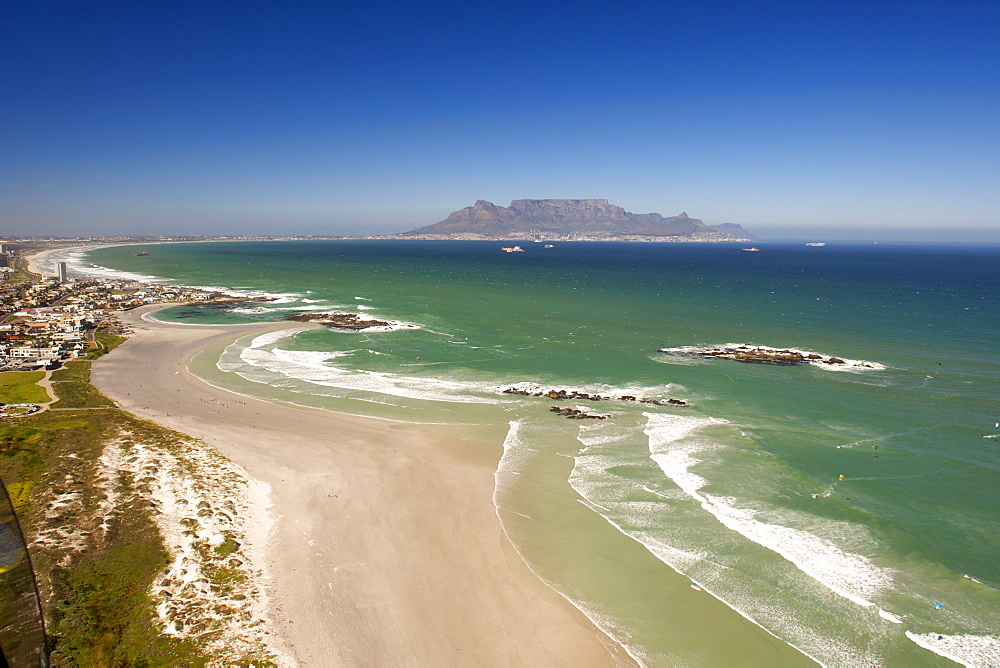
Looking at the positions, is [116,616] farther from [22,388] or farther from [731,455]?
[22,388]

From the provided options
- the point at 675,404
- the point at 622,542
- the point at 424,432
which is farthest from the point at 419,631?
the point at 675,404

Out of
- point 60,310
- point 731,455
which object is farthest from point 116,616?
point 60,310

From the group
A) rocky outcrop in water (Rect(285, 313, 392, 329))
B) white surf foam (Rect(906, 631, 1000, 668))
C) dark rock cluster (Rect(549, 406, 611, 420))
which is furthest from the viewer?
rocky outcrop in water (Rect(285, 313, 392, 329))

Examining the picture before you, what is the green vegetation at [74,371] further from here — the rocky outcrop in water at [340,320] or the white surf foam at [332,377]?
the rocky outcrop in water at [340,320]

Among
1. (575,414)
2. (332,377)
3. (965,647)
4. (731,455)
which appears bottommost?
(965,647)

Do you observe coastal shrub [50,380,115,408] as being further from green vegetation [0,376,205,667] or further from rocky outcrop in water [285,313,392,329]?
rocky outcrop in water [285,313,392,329]

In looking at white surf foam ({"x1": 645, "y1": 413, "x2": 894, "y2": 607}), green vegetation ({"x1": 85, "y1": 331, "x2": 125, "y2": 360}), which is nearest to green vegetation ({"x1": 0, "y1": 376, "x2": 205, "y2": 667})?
white surf foam ({"x1": 645, "y1": 413, "x2": 894, "y2": 607})
